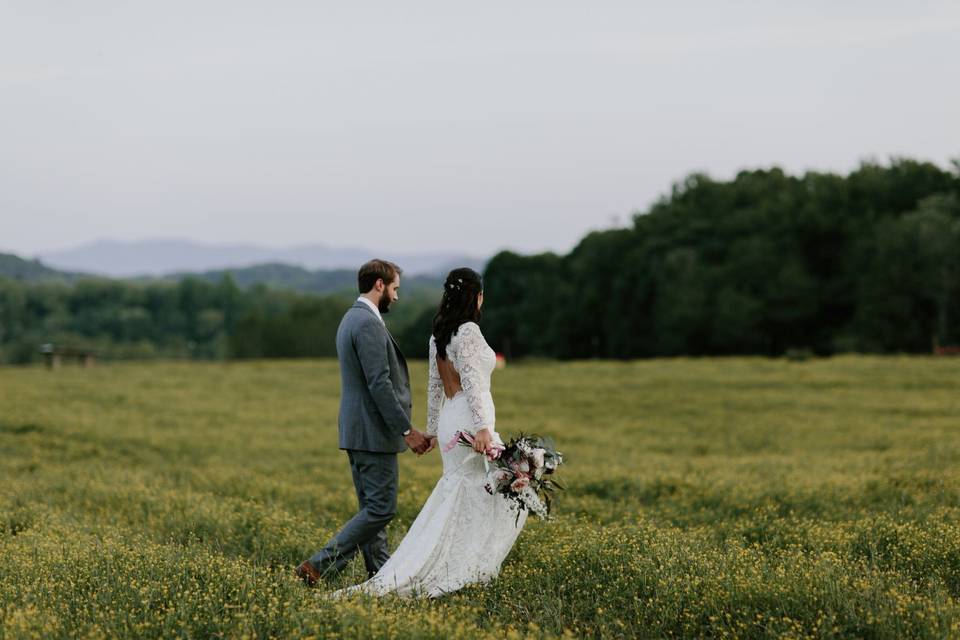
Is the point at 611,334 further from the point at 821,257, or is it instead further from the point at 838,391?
the point at 838,391

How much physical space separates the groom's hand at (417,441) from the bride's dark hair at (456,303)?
0.76m

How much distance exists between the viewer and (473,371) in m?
7.29

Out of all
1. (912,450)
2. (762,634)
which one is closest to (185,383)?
(912,450)

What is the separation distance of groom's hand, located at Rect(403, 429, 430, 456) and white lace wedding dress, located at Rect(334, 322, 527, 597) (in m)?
0.16

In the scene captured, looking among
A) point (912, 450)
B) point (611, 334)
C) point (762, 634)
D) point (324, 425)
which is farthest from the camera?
point (611, 334)

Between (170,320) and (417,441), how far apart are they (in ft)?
509

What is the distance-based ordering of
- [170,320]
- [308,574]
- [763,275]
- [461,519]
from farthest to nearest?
[170,320]
[763,275]
[308,574]
[461,519]

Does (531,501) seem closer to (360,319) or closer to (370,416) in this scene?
(370,416)

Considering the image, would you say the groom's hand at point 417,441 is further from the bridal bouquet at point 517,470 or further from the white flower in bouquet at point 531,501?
the white flower in bouquet at point 531,501

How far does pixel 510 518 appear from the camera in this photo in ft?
24.8


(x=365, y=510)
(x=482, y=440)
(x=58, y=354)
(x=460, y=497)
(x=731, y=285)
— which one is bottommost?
(x=58, y=354)

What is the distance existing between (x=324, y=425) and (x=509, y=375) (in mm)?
17233

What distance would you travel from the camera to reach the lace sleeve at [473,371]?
23.9ft

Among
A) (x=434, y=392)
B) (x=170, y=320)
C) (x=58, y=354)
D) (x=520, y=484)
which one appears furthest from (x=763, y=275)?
(x=170, y=320)
